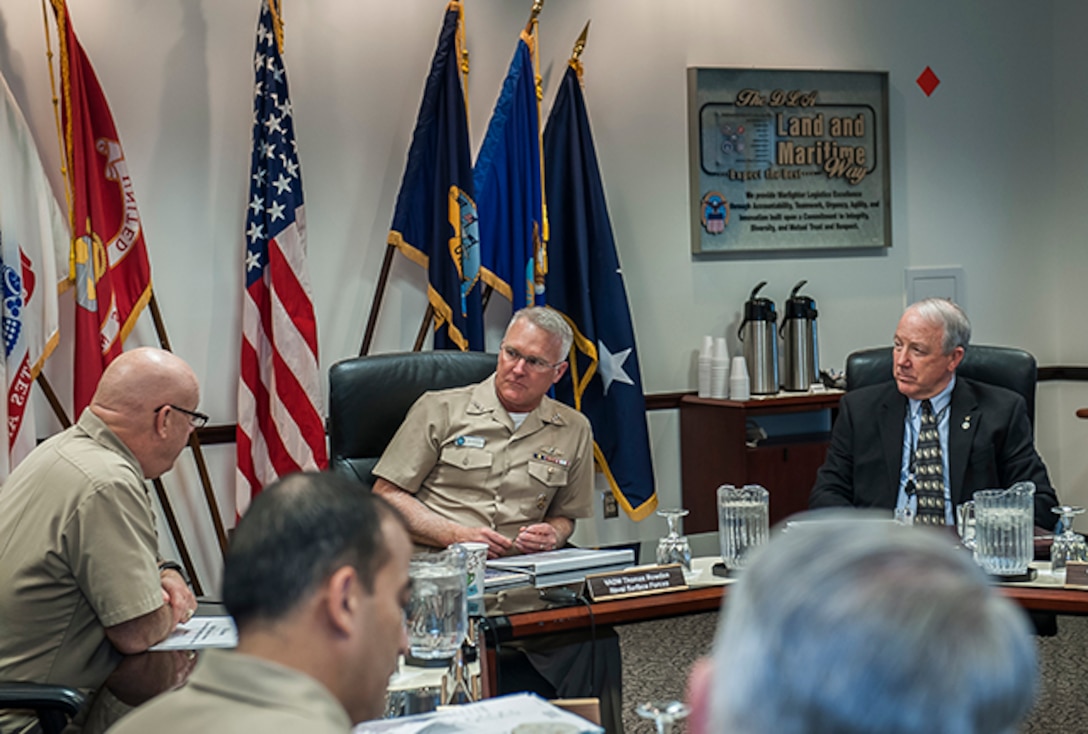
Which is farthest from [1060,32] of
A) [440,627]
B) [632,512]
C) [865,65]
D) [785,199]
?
[440,627]

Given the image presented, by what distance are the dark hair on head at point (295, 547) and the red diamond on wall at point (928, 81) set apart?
15.7ft

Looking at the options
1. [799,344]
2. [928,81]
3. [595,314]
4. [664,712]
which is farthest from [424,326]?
[664,712]

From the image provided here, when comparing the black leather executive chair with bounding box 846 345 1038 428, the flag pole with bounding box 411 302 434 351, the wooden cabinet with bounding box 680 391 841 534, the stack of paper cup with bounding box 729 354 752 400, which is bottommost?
the wooden cabinet with bounding box 680 391 841 534

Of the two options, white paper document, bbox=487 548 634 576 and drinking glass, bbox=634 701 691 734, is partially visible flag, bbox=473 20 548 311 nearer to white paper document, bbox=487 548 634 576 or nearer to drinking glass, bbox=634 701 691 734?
white paper document, bbox=487 548 634 576

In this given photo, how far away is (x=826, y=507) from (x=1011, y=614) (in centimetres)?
261

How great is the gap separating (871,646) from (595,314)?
13.1 feet

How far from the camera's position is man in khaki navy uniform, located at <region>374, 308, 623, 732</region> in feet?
10.3

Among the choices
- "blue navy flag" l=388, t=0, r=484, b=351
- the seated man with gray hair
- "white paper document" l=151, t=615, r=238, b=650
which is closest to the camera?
the seated man with gray hair

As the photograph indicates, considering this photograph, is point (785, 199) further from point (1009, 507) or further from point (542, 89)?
point (1009, 507)

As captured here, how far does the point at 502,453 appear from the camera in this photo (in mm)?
3219

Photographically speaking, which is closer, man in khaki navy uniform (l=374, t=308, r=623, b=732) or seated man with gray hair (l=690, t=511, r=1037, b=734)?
seated man with gray hair (l=690, t=511, r=1037, b=734)

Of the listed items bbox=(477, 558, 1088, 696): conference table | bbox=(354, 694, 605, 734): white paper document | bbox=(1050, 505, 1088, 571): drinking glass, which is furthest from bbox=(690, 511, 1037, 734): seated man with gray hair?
bbox=(1050, 505, 1088, 571): drinking glass

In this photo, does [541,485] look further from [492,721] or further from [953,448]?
[492,721]

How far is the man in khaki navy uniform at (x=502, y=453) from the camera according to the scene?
314 cm
